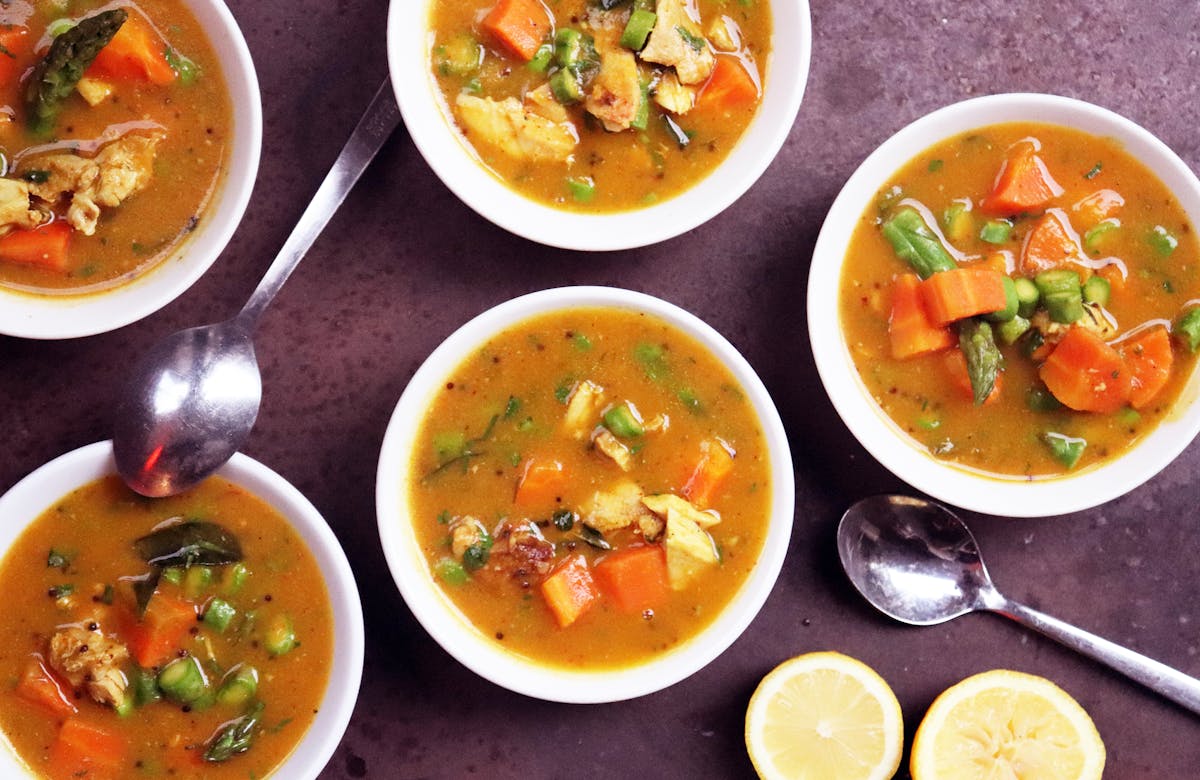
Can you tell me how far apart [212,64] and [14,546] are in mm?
1750

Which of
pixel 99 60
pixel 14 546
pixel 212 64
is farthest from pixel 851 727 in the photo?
pixel 99 60

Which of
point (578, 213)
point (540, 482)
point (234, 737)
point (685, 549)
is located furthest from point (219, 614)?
point (578, 213)

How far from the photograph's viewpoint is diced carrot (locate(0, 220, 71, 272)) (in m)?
3.68

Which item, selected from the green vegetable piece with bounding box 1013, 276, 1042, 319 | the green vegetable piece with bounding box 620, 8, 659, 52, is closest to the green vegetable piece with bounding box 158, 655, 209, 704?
the green vegetable piece with bounding box 620, 8, 659, 52

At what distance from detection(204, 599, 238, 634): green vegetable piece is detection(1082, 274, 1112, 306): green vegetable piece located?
10.3 ft

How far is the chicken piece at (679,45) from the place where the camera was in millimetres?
3764

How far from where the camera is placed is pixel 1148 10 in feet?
14.1

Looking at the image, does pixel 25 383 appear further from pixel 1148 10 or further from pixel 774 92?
pixel 1148 10

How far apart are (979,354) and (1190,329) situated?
0.78 metres

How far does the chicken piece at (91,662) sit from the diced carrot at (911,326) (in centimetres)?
287

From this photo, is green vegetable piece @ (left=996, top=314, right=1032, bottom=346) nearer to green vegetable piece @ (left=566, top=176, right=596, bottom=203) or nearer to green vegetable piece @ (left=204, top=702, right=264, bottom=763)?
green vegetable piece @ (left=566, top=176, right=596, bottom=203)

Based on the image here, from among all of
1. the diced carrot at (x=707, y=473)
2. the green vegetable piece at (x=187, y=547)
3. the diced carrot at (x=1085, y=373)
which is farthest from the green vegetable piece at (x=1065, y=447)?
the green vegetable piece at (x=187, y=547)

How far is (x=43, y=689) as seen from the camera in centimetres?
365

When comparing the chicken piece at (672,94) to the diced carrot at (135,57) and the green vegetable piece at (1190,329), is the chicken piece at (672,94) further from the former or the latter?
the green vegetable piece at (1190,329)
